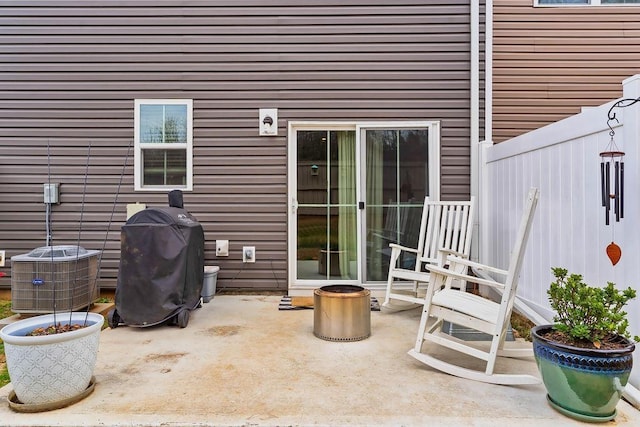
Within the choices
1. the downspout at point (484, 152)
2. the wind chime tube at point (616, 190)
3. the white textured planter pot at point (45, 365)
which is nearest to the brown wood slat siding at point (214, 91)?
the downspout at point (484, 152)

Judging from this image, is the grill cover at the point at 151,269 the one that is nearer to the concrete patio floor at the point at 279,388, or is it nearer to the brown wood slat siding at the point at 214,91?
the concrete patio floor at the point at 279,388

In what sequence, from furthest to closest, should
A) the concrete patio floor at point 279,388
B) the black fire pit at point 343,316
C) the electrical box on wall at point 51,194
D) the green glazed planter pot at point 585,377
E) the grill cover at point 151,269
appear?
the electrical box on wall at point 51,194, the grill cover at point 151,269, the black fire pit at point 343,316, the concrete patio floor at point 279,388, the green glazed planter pot at point 585,377

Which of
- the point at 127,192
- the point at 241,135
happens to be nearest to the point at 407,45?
the point at 241,135

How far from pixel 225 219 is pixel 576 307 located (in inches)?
132

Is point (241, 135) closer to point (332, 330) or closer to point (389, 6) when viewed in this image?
point (389, 6)

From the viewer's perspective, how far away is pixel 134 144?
4.38 m

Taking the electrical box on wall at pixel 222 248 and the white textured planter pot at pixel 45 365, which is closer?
the white textured planter pot at pixel 45 365

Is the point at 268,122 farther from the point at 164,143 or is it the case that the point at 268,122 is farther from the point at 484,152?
the point at 484,152

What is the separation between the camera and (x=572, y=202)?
2.66 m

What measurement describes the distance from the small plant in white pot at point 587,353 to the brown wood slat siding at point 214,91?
2507 millimetres

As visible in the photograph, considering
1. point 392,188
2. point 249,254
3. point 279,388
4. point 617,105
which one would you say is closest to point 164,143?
point 249,254

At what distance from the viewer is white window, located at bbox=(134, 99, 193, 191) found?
438cm

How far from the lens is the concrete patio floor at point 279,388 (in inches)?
74.5

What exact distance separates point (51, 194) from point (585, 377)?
488 centimetres
